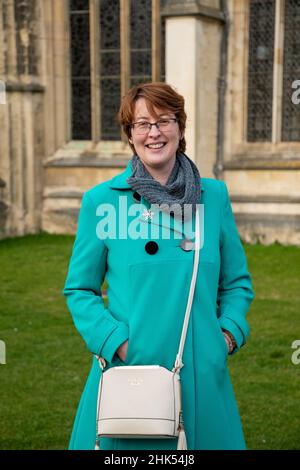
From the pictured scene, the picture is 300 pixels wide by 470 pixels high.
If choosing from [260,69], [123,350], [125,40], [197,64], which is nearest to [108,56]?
[125,40]

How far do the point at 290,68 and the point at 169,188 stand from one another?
10730 millimetres

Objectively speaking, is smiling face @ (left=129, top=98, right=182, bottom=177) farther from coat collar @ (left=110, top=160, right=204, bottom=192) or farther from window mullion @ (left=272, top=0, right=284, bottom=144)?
window mullion @ (left=272, top=0, right=284, bottom=144)

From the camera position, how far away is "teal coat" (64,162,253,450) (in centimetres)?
265

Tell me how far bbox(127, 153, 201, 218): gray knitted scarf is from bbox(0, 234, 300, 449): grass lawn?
253cm

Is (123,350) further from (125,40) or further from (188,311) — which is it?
(125,40)

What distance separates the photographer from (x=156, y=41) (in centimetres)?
1358

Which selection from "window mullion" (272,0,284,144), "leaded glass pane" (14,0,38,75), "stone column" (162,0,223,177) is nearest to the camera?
"stone column" (162,0,223,177)

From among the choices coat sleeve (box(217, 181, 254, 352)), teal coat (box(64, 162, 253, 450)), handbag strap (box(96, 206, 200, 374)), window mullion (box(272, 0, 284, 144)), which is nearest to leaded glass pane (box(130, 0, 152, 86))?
window mullion (box(272, 0, 284, 144))

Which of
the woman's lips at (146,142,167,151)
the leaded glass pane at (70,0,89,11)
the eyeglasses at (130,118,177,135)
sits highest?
the leaded glass pane at (70,0,89,11)

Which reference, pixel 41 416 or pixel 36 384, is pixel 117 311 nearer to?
pixel 41 416
